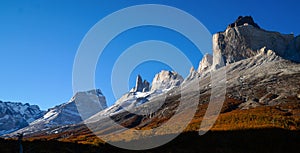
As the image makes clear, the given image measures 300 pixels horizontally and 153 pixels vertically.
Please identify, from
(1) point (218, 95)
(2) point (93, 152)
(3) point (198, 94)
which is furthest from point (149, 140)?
(3) point (198, 94)

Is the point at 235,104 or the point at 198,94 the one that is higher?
the point at 198,94

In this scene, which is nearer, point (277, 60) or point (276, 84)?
point (276, 84)

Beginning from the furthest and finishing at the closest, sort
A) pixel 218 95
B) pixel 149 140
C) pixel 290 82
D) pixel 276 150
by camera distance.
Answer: pixel 218 95 → pixel 290 82 → pixel 149 140 → pixel 276 150

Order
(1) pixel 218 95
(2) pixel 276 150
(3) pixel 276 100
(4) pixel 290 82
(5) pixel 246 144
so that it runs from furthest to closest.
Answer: (1) pixel 218 95, (4) pixel 290 82, (3) pixel 276 100, (5) pixel 246 144, (2) pixel 276 150

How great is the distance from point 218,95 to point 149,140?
10001cm

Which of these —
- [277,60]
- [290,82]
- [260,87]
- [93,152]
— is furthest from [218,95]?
[93,152]

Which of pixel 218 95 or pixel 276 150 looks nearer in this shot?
pixel 276 150

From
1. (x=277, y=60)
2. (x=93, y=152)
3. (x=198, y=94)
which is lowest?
(x=93, y=152)

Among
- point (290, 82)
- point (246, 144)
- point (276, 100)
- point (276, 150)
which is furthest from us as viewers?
point (290, 82)

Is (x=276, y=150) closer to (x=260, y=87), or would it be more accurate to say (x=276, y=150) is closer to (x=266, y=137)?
Result: (x=266, y=137)

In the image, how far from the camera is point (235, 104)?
115312 millimetres

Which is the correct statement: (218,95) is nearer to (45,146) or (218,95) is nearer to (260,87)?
(260,87)

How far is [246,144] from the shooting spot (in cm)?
3972

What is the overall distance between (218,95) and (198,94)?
19587 mm
